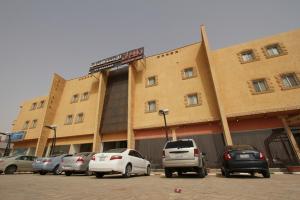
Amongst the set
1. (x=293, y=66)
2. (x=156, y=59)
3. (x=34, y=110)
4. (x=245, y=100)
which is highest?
(x=156, y=59)

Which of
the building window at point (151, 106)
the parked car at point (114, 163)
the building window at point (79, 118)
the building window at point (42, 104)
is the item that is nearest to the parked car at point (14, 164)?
the building window at point (79, 118)

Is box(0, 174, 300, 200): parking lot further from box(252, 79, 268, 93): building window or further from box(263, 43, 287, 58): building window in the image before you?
box(263, 43, 287, 58): building window

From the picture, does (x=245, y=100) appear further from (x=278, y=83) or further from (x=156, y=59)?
(x=156, y=59)

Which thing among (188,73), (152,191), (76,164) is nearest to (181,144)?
(152,191)

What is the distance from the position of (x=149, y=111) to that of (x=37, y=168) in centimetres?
1084

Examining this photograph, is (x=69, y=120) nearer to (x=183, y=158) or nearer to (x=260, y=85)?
(x=183, y=158)

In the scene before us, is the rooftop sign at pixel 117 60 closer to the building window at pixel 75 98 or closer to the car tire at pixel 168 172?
the building window at pixel 75 98

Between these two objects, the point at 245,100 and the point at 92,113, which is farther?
the point at 92,113

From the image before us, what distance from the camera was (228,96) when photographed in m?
16.3

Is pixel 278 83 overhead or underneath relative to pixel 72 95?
underneath

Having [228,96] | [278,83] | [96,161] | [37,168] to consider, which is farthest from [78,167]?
[278,83]

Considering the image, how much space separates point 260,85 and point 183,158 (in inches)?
451

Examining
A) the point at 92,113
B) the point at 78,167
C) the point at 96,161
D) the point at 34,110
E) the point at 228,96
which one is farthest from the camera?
the point at 34,110

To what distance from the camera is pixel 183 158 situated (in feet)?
28.5
